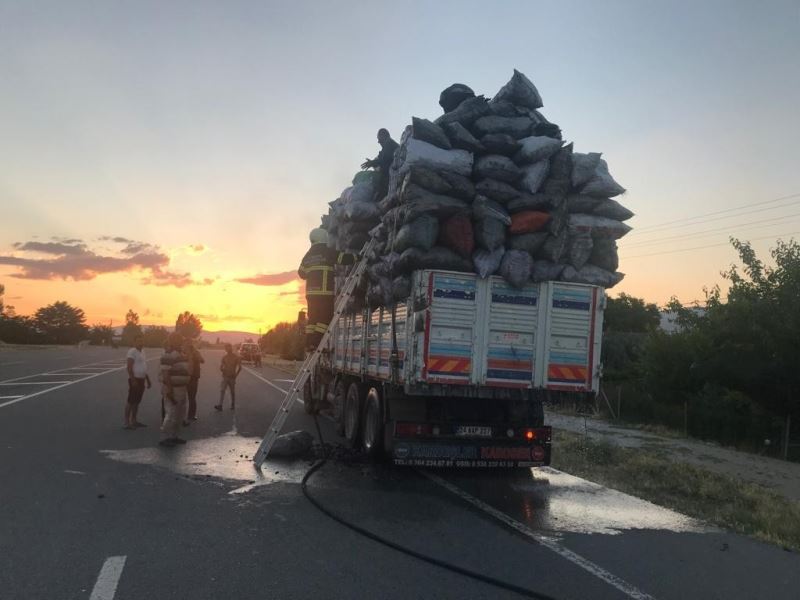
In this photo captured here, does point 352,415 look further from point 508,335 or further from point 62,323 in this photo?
point 62,323

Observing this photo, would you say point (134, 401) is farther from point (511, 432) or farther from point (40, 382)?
point (40, 382)

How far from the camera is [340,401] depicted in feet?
40.4

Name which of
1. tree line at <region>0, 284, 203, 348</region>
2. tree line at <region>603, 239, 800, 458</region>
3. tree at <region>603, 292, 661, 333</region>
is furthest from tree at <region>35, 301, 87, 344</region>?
tree line at <region>603, 239, 800, 458</region>

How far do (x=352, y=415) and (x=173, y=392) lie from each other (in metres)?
2.90

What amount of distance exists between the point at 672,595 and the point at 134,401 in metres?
10.3

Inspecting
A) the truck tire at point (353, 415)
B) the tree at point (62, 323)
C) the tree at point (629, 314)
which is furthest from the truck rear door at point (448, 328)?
the tree at point (62, 323)

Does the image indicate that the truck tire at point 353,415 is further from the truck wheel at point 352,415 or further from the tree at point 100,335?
the tree at point 100,335

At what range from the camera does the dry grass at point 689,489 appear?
729 cm

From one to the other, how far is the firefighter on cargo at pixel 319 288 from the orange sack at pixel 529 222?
5.52 metres

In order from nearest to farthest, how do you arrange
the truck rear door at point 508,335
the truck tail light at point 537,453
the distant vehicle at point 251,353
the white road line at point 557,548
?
1. the white road line at point 557,548
2. the truck rear door at point 508,335
3. the truck tail light at point 537,453
4. the distant vehicle at point 251,353

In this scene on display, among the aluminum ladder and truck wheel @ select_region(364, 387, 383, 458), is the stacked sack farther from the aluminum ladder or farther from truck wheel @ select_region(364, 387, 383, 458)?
truck wheel @ select_region(364, 387, 383, 458)

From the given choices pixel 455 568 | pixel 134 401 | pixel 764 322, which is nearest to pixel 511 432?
pixel 455 568

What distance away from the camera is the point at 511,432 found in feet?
28.8

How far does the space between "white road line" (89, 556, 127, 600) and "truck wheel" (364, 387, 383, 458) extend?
14.6 ft
